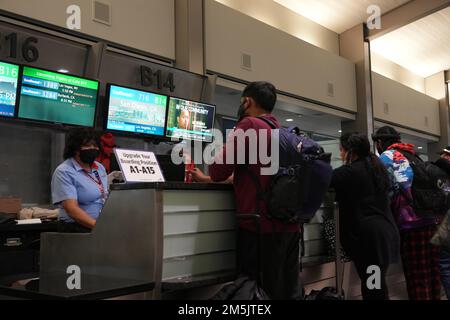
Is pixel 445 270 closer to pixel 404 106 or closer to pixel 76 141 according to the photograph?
pixel 76 141

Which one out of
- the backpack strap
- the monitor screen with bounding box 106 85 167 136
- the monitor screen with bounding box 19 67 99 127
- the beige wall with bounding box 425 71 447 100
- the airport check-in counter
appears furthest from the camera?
the beige wall with bounding box 425 71 447 100

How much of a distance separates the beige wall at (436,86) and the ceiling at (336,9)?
449 centimetres

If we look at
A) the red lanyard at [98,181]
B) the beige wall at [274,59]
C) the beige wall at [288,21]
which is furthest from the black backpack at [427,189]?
the beige wall at [288,21]

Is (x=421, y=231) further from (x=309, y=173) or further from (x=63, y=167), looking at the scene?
(x=63, y=167)

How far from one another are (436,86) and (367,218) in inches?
433

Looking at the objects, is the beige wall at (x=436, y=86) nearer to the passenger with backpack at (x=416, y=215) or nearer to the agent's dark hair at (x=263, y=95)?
the passenger with backpack at (x=416, y=215)

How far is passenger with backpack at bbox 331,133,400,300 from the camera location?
108 inches

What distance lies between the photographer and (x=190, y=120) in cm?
563

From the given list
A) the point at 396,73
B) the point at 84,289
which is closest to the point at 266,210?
the point at 84,289

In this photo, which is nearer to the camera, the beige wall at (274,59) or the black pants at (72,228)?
the black pants at (72,228)

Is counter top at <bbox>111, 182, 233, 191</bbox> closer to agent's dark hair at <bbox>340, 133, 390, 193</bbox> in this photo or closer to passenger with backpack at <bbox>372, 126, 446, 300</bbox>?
agent's dark hair at <bbox>340, 133, 390, 193</bbox>

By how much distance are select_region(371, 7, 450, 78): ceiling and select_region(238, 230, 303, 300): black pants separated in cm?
828

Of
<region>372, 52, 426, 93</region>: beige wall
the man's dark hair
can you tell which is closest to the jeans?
the man's dark hair

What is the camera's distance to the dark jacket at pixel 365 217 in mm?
2744
